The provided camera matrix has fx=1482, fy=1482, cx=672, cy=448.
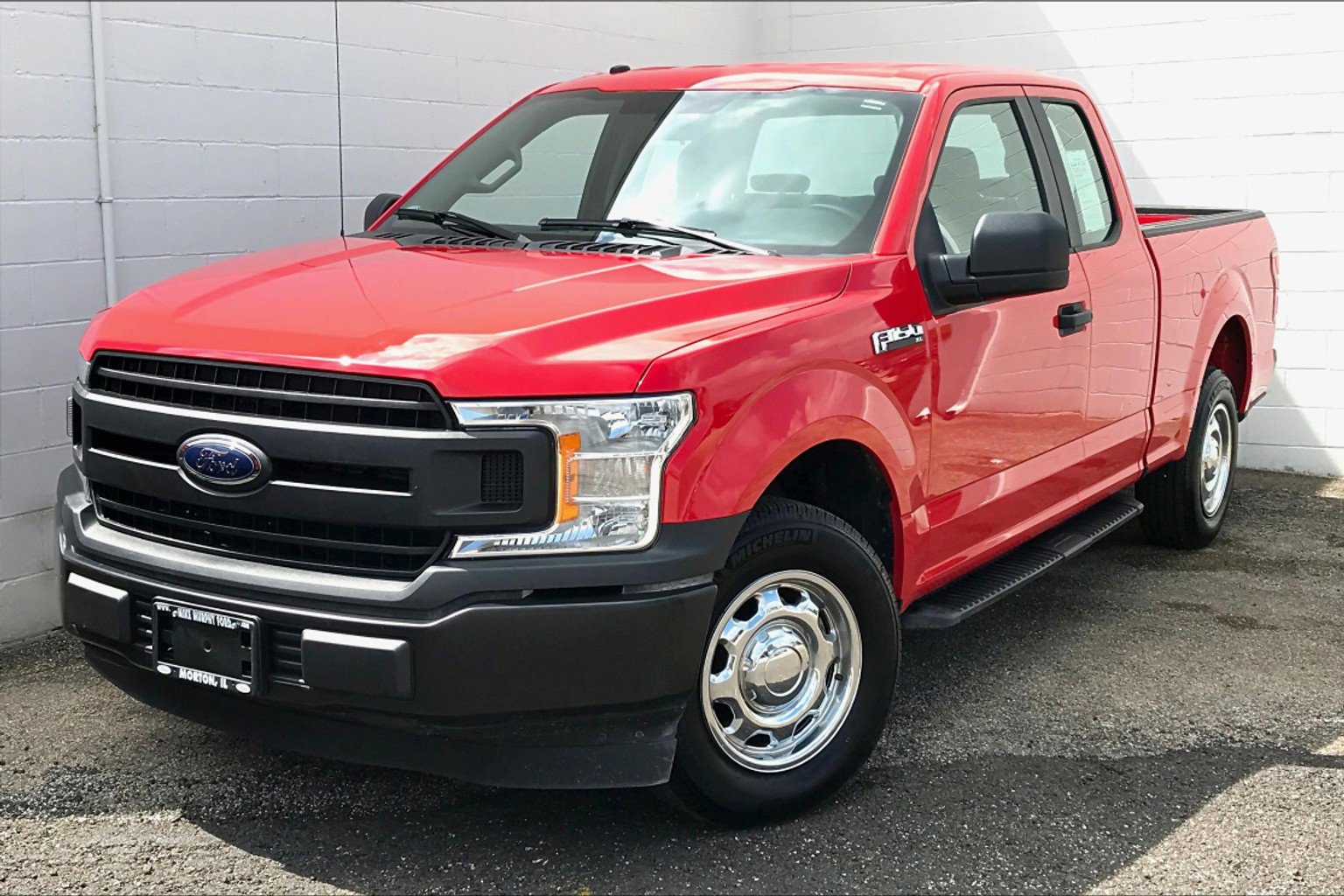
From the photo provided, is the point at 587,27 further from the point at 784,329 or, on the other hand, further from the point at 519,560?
the point at 519,560

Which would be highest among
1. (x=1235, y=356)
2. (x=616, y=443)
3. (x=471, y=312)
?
(x=471, y=312)

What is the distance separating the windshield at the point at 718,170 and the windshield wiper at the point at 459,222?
4 centimetres

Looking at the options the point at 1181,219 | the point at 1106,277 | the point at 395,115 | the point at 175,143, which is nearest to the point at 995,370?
the point at 1106,277

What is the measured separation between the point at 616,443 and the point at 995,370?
64.7 inches

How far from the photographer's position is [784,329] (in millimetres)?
3525

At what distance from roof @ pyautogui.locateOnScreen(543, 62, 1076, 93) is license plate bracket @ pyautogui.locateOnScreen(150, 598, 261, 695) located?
236cm

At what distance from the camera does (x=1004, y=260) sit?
161 inches

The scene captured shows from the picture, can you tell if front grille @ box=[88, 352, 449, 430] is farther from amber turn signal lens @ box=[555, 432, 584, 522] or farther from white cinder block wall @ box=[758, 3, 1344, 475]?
white cinder block wall @ box=[758, 3, 1344, 475]

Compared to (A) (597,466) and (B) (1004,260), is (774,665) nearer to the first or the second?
(A) (597,466)

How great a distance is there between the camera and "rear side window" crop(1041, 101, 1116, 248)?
5.24 meters

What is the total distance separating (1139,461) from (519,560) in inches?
131

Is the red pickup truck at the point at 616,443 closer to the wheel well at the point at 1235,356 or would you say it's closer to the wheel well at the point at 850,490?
the wheel well at the point at 850,490

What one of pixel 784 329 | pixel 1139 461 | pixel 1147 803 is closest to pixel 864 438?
pixel 784 329

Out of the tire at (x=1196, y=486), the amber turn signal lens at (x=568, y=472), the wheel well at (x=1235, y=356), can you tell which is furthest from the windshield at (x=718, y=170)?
the wheel well at (x=1235, y=356)
